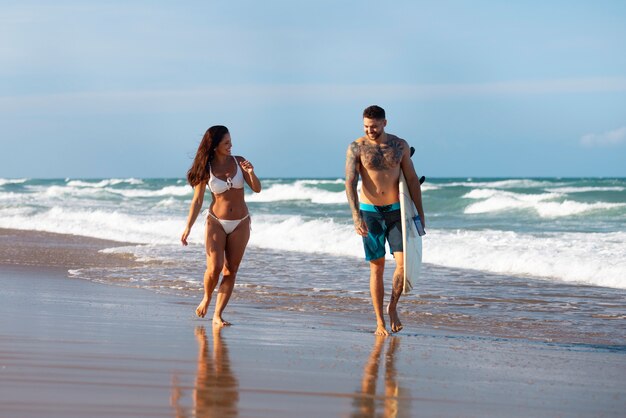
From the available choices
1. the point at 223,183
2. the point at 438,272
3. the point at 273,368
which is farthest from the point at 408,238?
the point at 438,272

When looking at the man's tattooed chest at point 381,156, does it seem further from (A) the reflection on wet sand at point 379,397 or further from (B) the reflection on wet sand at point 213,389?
(B) the reflection on wet sand at point 213,389

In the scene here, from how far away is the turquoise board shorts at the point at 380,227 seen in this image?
23.6 feet

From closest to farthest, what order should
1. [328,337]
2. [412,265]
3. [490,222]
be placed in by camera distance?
Result: [328,337], [412,265], [490,222]

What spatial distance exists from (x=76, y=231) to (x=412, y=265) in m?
15.5

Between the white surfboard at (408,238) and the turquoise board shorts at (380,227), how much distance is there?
65 mm

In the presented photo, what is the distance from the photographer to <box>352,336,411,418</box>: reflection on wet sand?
4273 mm

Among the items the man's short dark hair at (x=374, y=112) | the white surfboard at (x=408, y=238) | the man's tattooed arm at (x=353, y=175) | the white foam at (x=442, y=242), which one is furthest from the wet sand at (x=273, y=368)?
the white foam at (x=442, y=242)

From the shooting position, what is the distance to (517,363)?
581cm

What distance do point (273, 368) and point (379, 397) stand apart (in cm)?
89

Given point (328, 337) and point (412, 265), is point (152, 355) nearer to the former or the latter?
point (328, 337)

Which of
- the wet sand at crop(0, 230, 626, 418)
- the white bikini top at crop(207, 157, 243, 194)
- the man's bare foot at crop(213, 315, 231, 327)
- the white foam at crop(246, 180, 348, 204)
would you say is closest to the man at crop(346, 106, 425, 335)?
the wet sand at crop(0, 230, 626, 418)

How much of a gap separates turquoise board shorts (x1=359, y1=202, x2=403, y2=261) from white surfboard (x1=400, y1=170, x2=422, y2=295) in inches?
2.5

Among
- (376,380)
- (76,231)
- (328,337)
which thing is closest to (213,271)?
(328,337)

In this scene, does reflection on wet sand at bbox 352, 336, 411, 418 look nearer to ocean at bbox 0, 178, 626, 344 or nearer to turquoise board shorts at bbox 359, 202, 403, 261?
turquoise board shorts at bbox 359, 202, 403, 261
